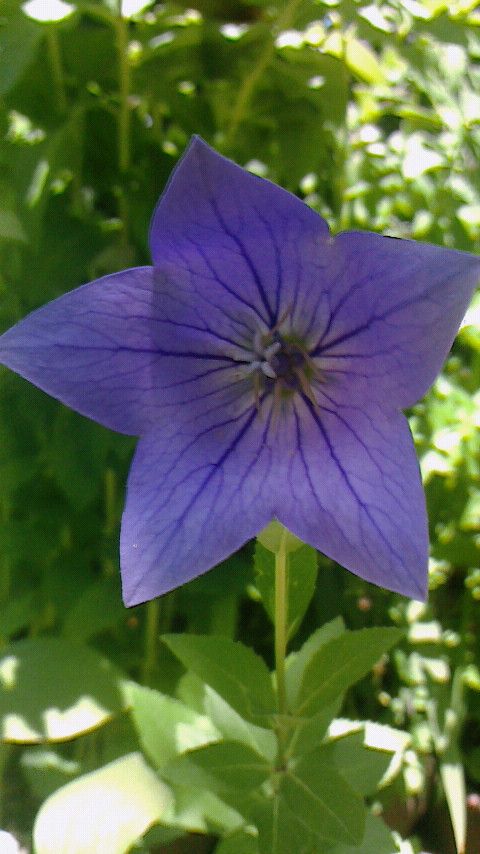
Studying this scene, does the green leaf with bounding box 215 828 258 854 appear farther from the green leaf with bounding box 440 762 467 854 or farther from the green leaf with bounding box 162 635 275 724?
the green leaf with bounding box 440 762 467 854

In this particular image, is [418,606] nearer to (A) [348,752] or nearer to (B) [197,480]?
(A) [348,752]

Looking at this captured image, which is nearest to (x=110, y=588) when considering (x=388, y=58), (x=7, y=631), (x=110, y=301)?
(x=7, y=631)

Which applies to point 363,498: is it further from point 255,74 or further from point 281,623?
point 255,74

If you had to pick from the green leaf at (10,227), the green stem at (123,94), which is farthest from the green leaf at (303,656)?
the green stem at (123,94)

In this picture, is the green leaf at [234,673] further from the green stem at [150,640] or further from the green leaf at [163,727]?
the green stem at [150,640]

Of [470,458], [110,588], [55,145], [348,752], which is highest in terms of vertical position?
[55,145]

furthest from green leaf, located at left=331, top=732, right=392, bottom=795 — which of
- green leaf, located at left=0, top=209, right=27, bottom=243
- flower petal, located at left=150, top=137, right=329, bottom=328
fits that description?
green leaf, located at left=0, top=209, right=27, bottom=243
